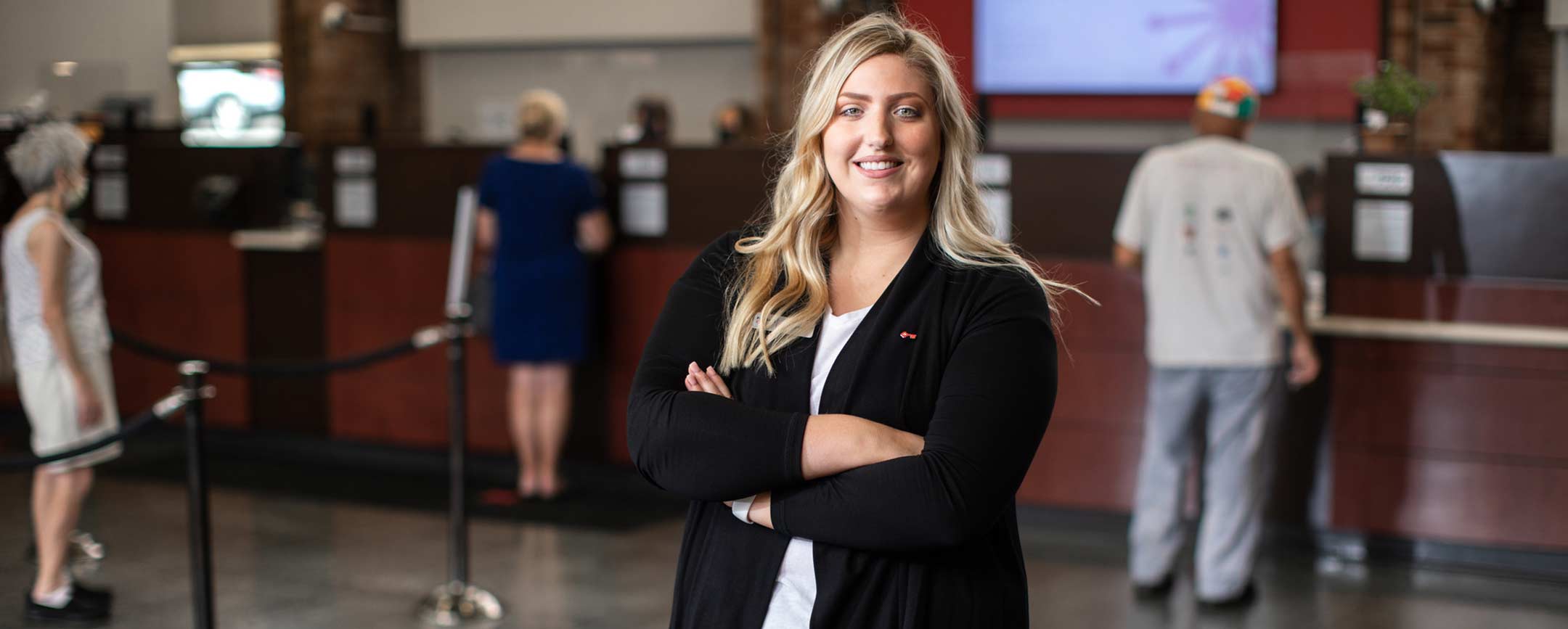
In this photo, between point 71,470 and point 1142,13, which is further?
point 1142,13

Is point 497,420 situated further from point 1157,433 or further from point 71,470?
point 1157,433

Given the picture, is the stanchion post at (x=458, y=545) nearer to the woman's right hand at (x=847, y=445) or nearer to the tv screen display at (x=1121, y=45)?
the woman's right hand at (x=847, y=445)

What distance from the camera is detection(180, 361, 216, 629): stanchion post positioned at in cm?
329

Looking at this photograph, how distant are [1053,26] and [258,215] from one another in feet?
14.3

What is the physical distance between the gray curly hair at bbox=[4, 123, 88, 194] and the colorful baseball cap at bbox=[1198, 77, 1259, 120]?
304cm

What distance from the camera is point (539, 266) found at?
550 cm

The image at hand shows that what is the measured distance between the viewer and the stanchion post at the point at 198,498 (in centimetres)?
329

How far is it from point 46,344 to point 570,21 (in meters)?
6.16

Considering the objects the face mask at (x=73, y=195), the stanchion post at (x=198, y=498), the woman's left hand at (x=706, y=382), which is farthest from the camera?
the face mask at (x=73, y=195)

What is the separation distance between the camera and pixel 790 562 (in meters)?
1.60

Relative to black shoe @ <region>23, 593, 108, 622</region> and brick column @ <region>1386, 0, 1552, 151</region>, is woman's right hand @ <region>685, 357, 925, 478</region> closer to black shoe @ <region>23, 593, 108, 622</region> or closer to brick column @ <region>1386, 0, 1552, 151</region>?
black shoe @ <region>23, 593, 108, 622</region>

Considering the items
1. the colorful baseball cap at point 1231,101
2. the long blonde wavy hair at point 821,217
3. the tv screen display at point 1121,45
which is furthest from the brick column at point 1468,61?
the long blonde wavy hair at point 821,217

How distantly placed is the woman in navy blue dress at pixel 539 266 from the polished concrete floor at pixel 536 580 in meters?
0.51

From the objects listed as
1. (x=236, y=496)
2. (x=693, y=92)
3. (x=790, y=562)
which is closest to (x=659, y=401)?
(x=790, y=562)
